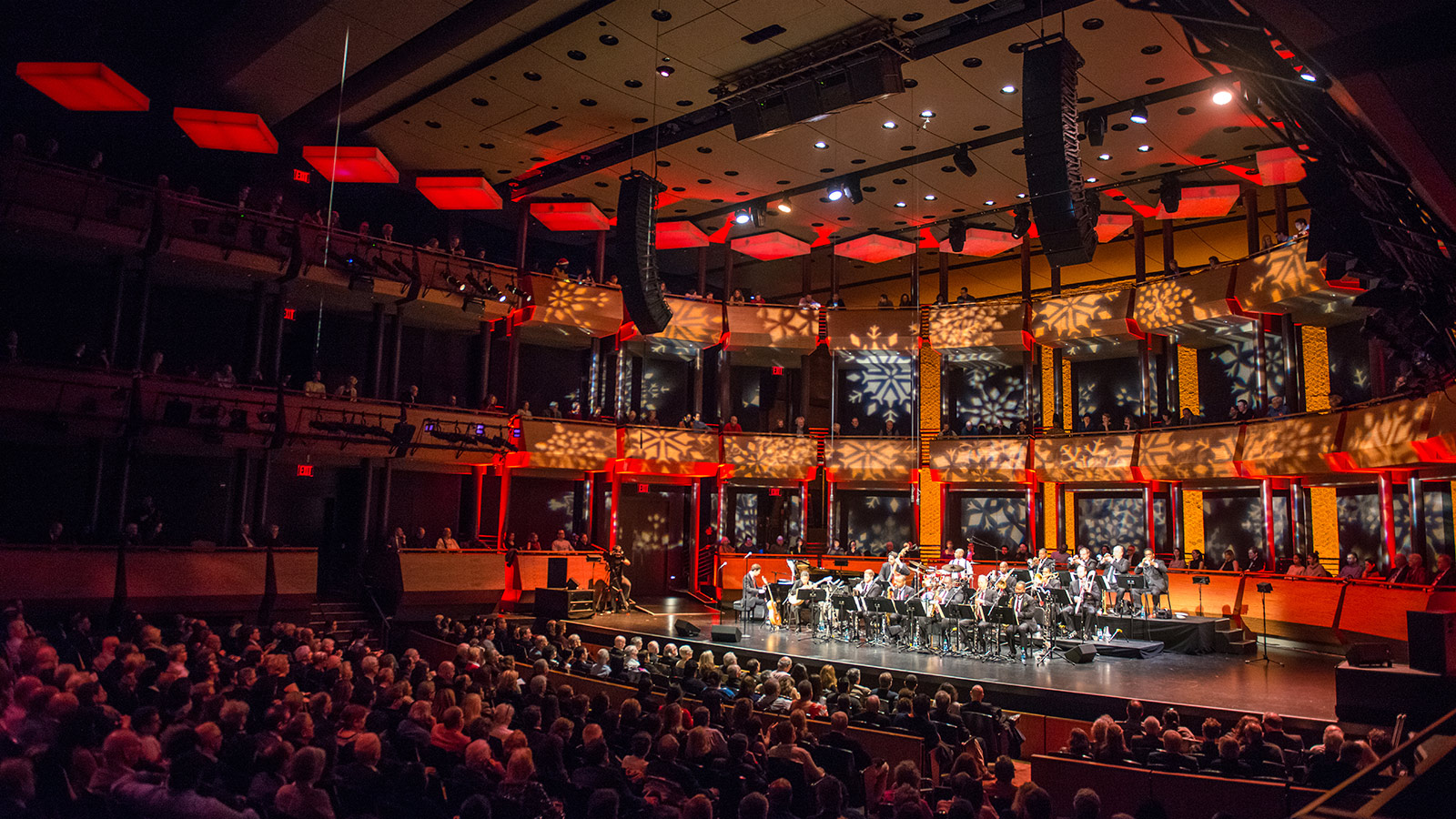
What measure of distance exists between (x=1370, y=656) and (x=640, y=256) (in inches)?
368

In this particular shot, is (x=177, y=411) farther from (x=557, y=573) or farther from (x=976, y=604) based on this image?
→ (x=976, y=604)

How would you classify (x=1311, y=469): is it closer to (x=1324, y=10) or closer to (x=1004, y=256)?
(x=1004, y=256)

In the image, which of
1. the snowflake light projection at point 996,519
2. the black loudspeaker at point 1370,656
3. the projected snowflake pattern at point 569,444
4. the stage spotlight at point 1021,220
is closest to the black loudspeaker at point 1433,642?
the black loudspeaker at point 1370,656

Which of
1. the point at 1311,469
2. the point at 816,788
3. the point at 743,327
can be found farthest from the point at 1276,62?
the point at 743,327

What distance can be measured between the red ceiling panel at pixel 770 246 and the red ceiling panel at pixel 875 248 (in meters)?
1.00

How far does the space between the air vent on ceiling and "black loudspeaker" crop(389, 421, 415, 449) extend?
32.7ft

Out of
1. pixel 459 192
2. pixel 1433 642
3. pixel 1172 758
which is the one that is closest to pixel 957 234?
pixel 459 192

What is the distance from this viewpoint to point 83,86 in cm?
1470

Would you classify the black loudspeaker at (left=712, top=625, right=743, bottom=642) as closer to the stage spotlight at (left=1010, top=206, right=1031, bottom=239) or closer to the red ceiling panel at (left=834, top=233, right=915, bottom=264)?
the red ceiling panel at (left=834, top=233, right=915, bottom=264)

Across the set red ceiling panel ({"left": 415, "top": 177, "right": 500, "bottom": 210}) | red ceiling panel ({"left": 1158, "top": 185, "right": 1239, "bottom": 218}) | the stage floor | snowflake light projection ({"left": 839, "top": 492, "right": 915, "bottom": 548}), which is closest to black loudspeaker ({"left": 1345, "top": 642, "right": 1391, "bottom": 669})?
the stage floor

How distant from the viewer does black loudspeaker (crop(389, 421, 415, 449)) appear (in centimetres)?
1809

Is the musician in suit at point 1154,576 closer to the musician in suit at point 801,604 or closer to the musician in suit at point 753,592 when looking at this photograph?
the musician in suit at point 801,604

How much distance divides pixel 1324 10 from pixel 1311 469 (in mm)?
14013

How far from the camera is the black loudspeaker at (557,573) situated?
18.5 metres
